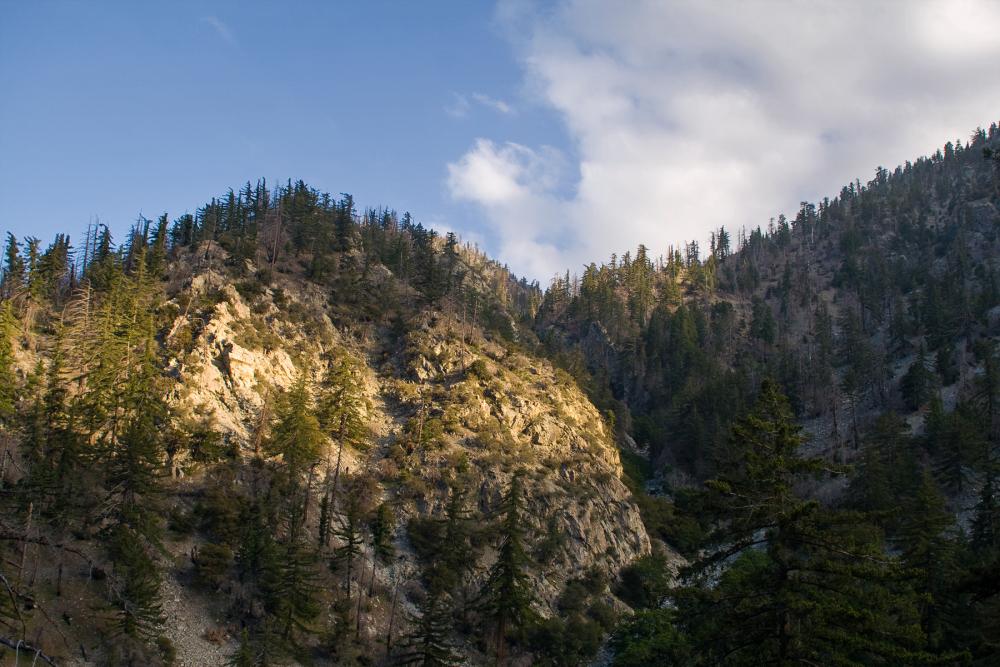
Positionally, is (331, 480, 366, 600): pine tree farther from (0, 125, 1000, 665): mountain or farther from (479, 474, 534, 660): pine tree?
(479, 474, 534, 660): pine tree

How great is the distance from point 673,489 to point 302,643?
221 ft

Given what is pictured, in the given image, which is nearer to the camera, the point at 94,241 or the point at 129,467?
the point at 129,467

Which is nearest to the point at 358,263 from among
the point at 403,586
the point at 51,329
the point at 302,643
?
the point at 51,329

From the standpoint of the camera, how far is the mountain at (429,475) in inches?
776

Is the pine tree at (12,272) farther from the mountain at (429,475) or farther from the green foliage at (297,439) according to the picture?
the green foliage at (297,439)

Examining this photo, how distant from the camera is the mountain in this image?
19703 mm

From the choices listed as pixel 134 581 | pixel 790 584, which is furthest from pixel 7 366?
pixel 790 584

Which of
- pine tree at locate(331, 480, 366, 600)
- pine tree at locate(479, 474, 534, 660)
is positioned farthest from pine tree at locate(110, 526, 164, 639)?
pine tree at locate(479, 474, 534, 660)

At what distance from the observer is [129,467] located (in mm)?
45812

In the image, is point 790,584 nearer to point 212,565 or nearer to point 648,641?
point 648,641

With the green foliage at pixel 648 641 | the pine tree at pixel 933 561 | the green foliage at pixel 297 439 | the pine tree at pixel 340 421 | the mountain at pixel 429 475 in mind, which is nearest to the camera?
the mountain at pixel 429 475

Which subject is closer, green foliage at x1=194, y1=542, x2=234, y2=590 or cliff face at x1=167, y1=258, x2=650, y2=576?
green foliage at x1=194, y1=542, x2=234, y2=590

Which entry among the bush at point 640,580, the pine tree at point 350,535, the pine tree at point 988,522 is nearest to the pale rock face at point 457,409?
the bush at point 640,580

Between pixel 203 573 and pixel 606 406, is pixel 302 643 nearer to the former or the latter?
pixel 203 573
